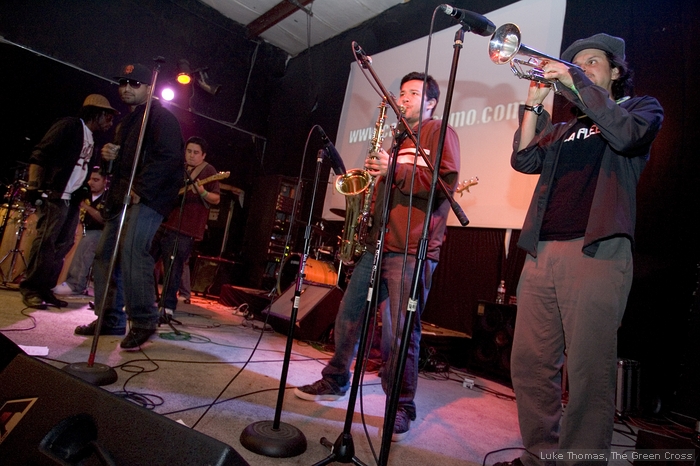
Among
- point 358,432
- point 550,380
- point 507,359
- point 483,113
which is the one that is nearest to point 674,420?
point 507,359

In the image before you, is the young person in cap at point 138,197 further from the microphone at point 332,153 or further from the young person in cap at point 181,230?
the microphone at point 332,153

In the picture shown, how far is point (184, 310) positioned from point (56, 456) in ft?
15.5

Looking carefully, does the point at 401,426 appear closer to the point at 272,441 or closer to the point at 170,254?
the point at 272,441

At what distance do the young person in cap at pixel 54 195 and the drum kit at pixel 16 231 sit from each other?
1210 millimetres

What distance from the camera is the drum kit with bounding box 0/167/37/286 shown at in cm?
519

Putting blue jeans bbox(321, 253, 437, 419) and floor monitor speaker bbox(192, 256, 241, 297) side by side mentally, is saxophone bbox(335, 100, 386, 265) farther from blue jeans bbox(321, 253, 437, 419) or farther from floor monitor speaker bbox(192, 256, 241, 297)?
floor monitor speaker bbox(192, 256, 241, 297)

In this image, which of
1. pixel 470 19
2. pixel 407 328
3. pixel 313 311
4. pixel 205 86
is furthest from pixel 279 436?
pixel 205 86

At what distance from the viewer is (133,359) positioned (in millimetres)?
2771

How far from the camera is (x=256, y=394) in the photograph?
2.51 meters

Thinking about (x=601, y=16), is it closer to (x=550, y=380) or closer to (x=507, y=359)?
(x=507, y=359)

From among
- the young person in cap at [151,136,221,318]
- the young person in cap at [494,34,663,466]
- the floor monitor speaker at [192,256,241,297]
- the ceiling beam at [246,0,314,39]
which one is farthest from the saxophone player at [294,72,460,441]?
the ceiling beam at [246,0,314,39]

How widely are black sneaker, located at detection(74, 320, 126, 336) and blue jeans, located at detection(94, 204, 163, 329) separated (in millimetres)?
57

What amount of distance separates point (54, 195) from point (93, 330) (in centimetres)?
173

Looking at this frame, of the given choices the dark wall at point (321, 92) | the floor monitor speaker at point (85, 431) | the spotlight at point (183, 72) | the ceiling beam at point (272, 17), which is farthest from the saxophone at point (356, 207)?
the ceiling beam at point (272, 17)
